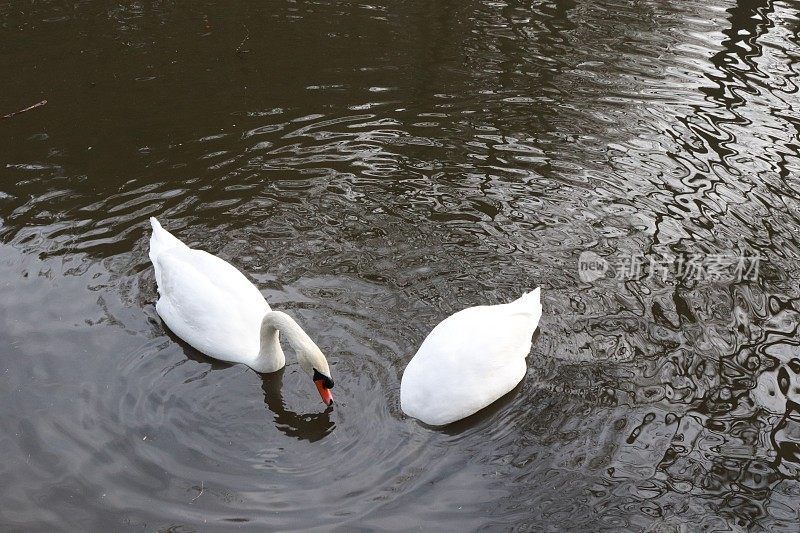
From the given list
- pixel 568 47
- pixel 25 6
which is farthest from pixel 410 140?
pixel 25 6

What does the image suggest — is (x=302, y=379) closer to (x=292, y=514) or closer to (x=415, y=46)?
(x=292, y=514)

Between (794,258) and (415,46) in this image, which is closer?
(794,258)

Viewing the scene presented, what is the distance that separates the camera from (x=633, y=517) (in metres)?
6.18

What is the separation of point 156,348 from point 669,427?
4.36 m

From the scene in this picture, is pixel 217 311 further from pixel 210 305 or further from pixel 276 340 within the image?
pixel 276 340

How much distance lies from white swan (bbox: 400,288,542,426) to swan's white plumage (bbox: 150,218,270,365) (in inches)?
57.5

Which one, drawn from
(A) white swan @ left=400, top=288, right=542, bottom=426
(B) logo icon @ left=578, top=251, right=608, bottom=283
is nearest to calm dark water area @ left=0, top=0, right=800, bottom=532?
(B) logo icon @ left=578, top=251, right=608, bottom=283

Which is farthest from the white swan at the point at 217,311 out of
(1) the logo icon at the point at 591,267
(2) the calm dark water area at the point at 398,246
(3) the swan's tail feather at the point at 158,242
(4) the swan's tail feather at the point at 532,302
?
(1) the logo icon at the point at 591,267

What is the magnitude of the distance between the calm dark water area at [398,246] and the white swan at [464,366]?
0.19m

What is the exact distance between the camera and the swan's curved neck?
7004 millimetres

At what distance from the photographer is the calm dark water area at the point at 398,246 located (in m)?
6.46

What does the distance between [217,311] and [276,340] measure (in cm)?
64

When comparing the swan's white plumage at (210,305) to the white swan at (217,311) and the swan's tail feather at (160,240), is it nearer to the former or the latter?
the white swan at (217,311)

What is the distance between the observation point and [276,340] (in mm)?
7430
